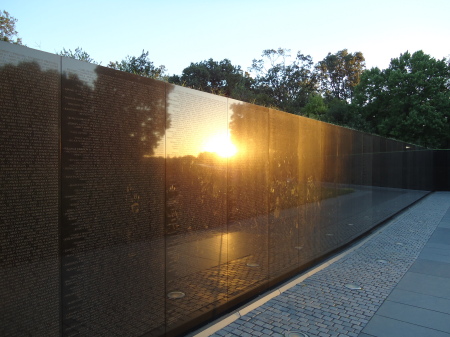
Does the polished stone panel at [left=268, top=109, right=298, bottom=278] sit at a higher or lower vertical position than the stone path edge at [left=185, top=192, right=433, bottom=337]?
higher

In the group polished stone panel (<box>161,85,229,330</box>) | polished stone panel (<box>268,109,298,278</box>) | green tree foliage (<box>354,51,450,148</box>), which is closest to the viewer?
polished stone panel (<box>161,85,229,330</box>)

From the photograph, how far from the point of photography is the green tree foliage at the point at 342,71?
5256 cm

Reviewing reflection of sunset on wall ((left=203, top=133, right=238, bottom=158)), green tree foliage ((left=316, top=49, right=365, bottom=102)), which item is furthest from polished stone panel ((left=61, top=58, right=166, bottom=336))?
green tree foliage ((left=316, top=49, right=365, bottom=102))

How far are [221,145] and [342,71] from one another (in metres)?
53.8

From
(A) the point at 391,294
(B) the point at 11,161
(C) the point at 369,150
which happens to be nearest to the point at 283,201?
(A) the point at 391,294

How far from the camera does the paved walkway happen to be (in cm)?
380

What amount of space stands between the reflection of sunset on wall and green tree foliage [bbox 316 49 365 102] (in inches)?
2013

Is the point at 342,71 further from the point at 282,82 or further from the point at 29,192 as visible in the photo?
the point at 29,192

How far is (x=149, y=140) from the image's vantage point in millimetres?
3277

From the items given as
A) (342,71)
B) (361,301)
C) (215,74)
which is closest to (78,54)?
(361,301)

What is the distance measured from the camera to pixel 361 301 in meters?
4.56

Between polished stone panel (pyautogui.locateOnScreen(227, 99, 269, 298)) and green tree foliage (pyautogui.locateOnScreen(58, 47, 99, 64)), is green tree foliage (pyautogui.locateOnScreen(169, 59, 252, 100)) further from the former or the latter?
polished stone panel (pyautogui.locateOnScreen(227, 99, 269, 298))

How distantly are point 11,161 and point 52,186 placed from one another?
0.32m

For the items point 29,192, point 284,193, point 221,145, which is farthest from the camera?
point 284,193
